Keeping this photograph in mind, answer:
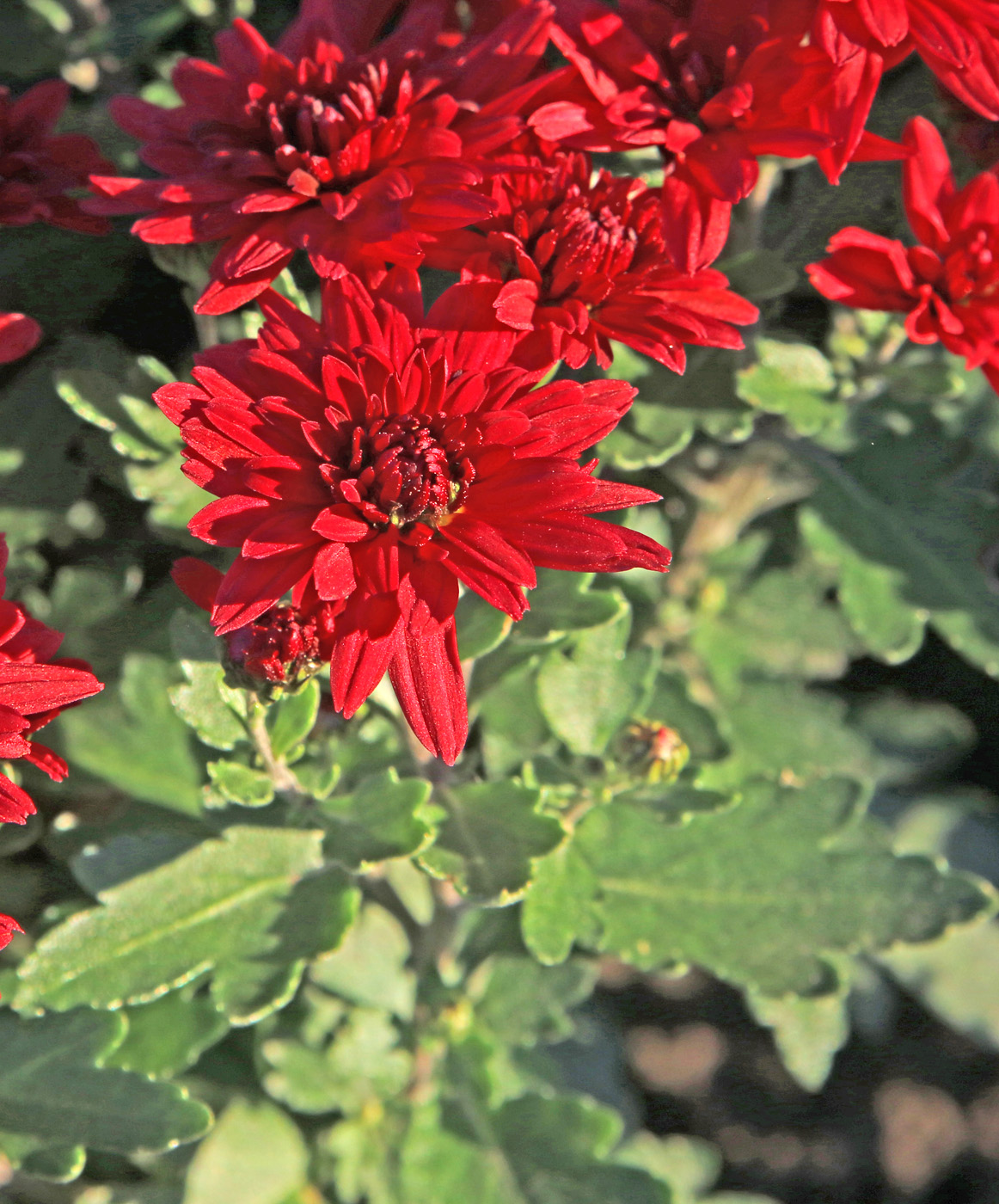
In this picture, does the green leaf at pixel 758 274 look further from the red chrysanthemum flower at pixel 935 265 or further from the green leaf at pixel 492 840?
the green leaf at pixel 492 840

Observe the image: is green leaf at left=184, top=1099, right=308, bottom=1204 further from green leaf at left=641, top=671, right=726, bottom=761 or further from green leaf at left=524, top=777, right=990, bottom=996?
green leaf at left=641, top=671, right=726, bottom=761

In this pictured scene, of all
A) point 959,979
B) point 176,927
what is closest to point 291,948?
point 176,927

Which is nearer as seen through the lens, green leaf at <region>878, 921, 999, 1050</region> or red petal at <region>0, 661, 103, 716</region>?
red petal at <region>0, 661, 103, 716</region>

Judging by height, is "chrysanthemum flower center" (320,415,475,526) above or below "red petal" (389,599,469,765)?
A: above

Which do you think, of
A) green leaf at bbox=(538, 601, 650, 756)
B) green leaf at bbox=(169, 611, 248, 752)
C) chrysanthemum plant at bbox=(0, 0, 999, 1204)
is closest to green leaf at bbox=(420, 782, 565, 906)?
chrysanthemum plant at bbox=(0, 0, 999, 1204)

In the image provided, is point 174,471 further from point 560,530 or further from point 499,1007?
point 499,1007

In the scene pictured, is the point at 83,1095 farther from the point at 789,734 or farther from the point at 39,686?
the point at 789,734
